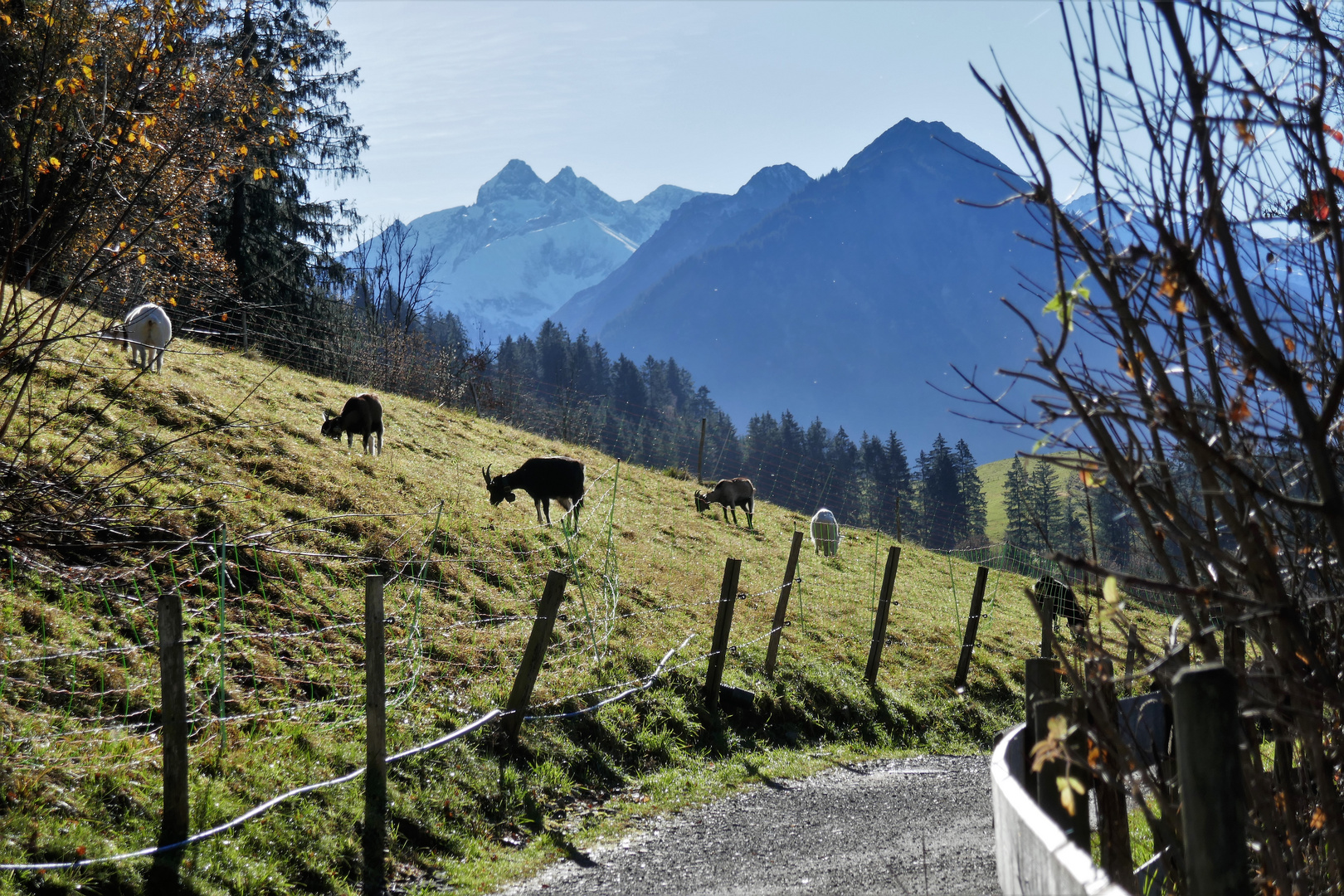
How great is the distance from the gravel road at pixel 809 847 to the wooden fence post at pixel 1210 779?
435 centimetres

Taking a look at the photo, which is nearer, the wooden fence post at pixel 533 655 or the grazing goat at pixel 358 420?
the wooden fence post at pixel 533 655

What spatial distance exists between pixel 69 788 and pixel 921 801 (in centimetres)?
658

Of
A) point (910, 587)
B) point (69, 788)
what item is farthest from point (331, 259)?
point (69, 788)

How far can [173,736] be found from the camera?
4961 mm

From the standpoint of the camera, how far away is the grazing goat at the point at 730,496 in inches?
846

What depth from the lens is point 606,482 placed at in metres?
19.7

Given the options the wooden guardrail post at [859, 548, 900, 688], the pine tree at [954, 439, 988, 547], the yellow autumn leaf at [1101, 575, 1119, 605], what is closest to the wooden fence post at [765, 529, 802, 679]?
the wooden guardrail post at [859, 548, 900, 688]

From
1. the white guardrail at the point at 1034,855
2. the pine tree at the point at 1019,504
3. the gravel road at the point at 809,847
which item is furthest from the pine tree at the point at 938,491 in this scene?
the white guardrail at the point at 1034,855

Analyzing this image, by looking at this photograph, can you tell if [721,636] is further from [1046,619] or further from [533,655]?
[1046,619]

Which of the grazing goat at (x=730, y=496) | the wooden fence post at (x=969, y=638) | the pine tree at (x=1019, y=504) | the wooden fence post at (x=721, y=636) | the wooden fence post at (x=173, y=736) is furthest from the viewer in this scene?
the grazing goat at (x=730, y=496)

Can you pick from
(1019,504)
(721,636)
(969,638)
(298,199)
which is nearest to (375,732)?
(721,636)

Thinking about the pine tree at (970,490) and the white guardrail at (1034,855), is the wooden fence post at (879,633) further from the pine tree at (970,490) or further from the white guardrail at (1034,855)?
the pine tree at (970,490)

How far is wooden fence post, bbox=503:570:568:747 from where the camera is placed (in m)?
7.39

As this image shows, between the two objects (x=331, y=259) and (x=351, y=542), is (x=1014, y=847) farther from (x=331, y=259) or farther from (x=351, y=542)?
(x=331, y=259)
